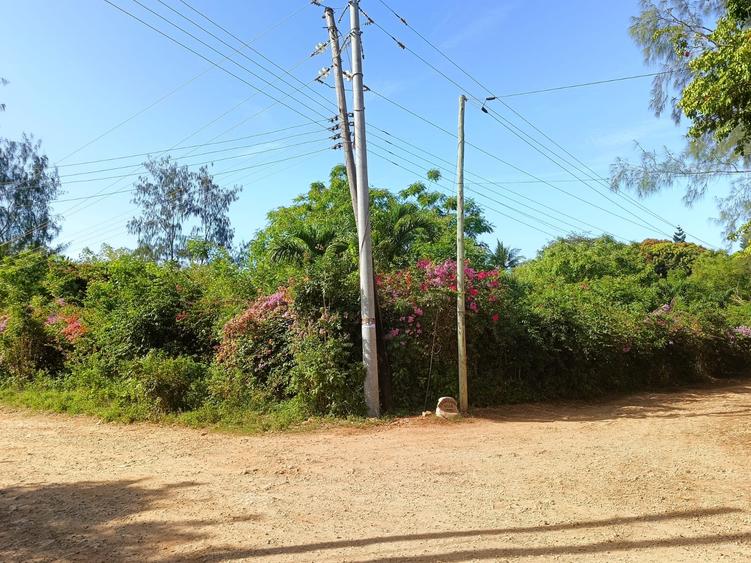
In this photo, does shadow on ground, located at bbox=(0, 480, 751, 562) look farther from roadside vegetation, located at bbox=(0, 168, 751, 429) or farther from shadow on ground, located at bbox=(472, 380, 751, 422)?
shadow on ground, located at bbox=(472, 380, 751, 422)

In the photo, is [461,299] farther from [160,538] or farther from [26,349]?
[26,349]

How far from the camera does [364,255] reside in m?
10.3

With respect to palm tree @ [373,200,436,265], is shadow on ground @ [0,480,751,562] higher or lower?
lower

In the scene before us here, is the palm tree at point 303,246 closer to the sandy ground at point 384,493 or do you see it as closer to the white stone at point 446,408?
the white stone at point 446,408

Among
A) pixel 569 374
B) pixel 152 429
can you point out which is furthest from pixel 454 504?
pixel 569 374

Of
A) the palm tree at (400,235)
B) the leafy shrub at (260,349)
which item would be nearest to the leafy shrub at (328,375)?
the leafy shrub at (260,349)

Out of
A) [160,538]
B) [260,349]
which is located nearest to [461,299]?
[260,349]

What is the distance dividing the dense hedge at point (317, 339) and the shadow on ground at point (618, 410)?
0.57 m

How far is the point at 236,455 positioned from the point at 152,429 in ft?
9.44

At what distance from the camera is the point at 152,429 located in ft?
31.4

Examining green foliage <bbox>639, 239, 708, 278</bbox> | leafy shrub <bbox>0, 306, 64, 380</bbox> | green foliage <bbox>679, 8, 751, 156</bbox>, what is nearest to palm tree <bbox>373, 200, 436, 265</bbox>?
leafy shrub <bbox>0, 306, 64, 380</bbox>

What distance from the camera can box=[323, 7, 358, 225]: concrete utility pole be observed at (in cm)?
1082

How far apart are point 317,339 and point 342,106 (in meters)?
4.84

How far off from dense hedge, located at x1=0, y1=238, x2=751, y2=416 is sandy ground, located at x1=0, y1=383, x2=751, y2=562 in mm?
1396
